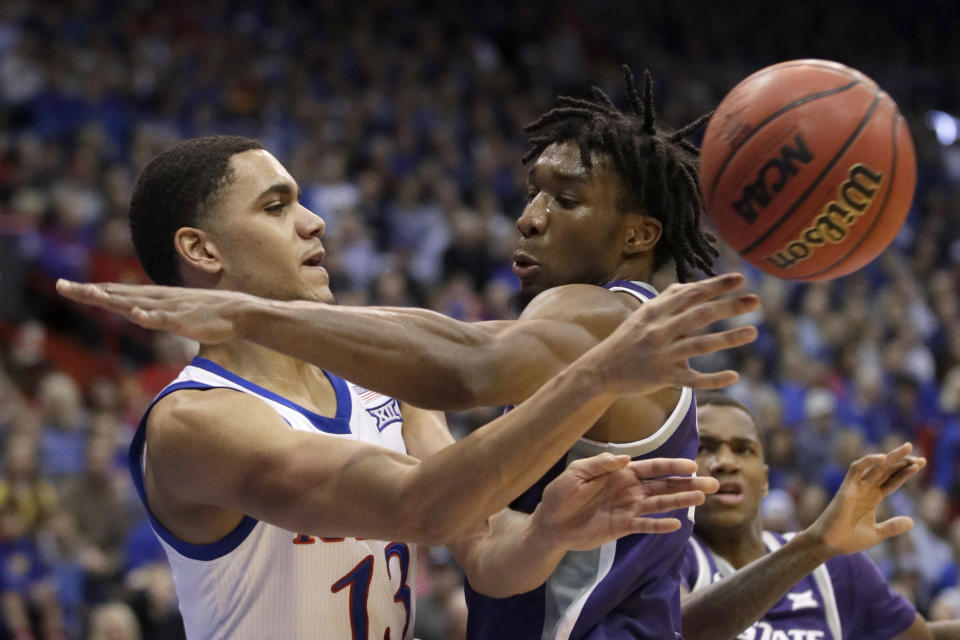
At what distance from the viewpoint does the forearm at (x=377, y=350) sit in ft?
7.72

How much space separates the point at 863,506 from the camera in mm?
3326

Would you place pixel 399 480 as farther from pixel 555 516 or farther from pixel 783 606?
pixel 783 606

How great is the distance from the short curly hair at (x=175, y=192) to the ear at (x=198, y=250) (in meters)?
0.03

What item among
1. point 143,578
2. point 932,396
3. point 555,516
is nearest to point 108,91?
point 143,578

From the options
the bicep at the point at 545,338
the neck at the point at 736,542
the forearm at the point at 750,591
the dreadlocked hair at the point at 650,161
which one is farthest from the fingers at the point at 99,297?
the neck at the point at 736,542

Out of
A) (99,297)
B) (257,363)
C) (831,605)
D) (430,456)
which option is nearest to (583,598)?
(430,456)

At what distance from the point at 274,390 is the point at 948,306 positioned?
1084 centimetres

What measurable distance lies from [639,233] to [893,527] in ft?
3.75

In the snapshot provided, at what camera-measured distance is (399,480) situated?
2352 millimetres

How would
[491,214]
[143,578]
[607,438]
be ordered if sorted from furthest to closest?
[491,214], [143,578], [607,438]

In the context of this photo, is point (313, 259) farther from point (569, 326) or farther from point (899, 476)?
point (899, 476)

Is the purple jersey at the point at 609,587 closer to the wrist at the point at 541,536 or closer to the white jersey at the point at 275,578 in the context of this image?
the wrist at the point at 541,536

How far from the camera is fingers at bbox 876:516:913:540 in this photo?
3.25 meters

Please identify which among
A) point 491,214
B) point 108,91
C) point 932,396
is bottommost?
point 932,396
